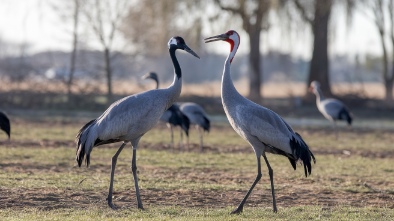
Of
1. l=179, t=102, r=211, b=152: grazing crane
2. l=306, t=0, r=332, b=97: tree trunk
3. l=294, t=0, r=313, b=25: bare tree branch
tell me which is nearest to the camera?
l=179, t=102, r=211, b=152: grazing crane

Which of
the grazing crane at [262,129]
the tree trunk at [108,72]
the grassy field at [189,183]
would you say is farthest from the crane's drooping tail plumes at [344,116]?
the grazing crane at [262,129]

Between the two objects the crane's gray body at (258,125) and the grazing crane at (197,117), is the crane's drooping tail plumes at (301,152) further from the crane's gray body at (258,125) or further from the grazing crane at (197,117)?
the grazing crane at (197,117)

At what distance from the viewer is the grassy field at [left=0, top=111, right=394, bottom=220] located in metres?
8.48

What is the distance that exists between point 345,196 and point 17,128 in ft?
41.0

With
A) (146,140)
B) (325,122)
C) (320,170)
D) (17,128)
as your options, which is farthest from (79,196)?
(325,122)

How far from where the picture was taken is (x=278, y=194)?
1016 cm

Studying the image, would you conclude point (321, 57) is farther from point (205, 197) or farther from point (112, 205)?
point (112, 205)

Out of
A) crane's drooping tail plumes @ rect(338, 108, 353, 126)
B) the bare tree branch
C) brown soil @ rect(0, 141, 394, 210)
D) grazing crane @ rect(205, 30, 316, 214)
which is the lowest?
brown soil @ rect(0, 141, 394, 210)

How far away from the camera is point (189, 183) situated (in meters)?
10.8

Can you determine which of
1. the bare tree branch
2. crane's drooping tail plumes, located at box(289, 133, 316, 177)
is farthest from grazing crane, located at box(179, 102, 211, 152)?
the bare tree branch

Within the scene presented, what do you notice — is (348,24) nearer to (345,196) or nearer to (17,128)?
(17,128)

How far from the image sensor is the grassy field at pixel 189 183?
848 cm

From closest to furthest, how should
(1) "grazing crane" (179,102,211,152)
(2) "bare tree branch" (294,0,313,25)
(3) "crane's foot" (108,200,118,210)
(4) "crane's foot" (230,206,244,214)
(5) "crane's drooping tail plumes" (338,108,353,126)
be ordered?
(4) "crane's foot" (230,206,244,214) → (3) "crane's foot" (108,200,118,210) → (1) "grazing crane" (179,102,211,152) → (5) "crane's drooping tail plumes" (338,108,353,126) → (2) "bare tree branch" (294,0,313,25)

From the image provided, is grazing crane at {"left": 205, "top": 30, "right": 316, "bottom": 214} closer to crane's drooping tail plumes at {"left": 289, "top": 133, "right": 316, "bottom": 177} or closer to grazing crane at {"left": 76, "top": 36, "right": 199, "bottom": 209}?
crane's drooping tail plumes at {"left": 289, "top": 133, "right": 316, "bottom": 177}
